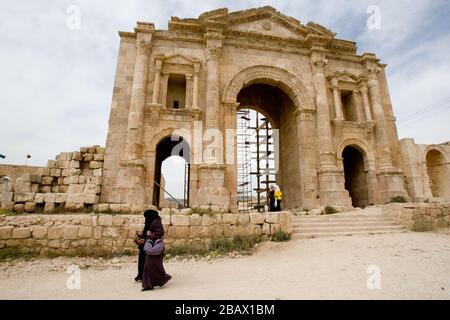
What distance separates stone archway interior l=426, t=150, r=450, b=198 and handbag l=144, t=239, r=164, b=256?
17468 millimetres

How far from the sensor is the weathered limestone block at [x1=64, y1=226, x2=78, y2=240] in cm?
699

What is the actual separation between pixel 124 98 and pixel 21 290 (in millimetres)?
9358

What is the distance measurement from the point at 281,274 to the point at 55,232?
6704 mm

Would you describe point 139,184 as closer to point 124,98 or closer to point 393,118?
point 124,98

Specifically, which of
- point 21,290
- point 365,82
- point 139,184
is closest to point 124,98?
point 139,184

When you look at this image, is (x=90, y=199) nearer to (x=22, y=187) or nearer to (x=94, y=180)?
(x=94, y=180)

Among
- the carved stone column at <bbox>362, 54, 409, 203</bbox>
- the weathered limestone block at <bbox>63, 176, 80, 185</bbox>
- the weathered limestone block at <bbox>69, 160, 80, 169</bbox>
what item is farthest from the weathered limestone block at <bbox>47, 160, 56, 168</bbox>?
the carved stone column at <bbox>362, 54, 409, 203</bbox>

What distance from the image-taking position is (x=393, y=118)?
14.7m

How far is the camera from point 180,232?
24.1 feet

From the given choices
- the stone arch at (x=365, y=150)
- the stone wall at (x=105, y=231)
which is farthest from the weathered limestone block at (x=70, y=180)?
the stone arch at (x=365, y=150)

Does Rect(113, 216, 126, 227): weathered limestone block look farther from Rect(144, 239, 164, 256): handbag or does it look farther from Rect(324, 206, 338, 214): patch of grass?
Rect(324, 206, 338, 214): patch of grass

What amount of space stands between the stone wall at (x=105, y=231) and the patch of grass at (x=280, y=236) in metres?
0.20

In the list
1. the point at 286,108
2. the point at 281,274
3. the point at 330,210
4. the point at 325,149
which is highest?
the point at 286,108

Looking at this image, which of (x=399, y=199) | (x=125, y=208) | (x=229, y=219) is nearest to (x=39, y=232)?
(x=125, y=208)
